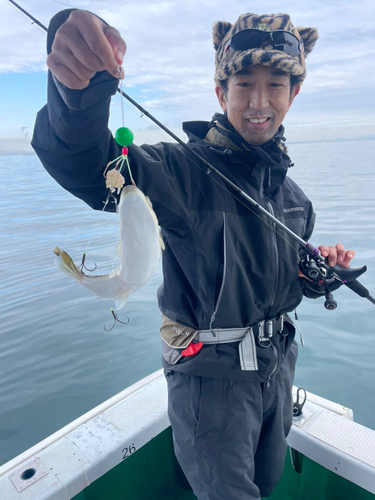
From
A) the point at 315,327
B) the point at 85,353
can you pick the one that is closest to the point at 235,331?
the point at 85,353

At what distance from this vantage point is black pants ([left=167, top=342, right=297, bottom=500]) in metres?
1.79

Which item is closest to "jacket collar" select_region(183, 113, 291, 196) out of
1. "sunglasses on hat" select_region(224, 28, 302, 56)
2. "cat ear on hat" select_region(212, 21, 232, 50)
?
"sunglasses on hat" select_region(224, 28, 302, 56)

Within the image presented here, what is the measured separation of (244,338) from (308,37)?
213 centimetres

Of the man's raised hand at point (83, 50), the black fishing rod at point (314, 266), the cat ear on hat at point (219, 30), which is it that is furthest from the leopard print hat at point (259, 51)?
the man's raised hand at point (83, 50)

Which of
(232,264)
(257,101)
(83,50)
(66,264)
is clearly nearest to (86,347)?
(232,264)

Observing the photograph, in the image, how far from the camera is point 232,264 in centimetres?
183

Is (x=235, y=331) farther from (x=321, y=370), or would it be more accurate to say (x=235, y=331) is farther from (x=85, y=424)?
(x=321, y=370)

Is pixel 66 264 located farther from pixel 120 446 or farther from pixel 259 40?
pixel 259 40

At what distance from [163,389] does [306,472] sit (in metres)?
1.24

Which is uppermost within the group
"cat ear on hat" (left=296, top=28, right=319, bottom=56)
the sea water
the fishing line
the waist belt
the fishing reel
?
"cat ear on hat" (left=296, top=28, right=319, bottom=56)

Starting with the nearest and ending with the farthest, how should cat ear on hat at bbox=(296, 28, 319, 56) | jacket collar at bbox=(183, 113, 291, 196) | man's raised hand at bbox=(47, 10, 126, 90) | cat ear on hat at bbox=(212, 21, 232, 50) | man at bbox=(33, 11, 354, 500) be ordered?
man's raised hand at bbox=(47, 10, 126, 90) < man at bbox=(33, 11, 354, 500) < jacket collar at bbox=(183, 113, 291, 196) < cat ear on hat at bbox=(212, 21, 232, 50) < cat ear on hat at bbox=(296, 28, 319, 56)

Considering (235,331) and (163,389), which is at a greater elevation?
(235,331)

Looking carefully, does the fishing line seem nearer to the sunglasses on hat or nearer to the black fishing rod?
the black fishing rod

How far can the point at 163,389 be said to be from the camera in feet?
9.58
